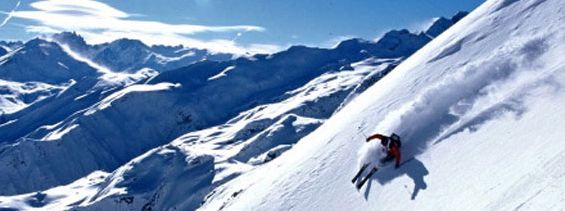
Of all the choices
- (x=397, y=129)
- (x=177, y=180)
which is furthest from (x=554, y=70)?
(x=177, y=180)

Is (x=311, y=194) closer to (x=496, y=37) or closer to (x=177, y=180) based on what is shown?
(x=496, y=37)

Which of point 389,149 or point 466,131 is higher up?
point 389,149

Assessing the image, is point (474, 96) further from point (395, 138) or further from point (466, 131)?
point (395, 138)

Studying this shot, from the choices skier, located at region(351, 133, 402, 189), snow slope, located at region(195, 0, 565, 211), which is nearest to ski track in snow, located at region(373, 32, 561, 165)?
snow slope, located at region(195, 0, 565, 211)

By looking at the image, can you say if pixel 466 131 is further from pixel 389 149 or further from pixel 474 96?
pixel 389 149

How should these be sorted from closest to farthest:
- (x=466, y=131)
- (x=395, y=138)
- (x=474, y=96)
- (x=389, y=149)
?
1. (x=466, y=131)
2. (x=395, y=138)
3. (x=389, y=149)
4. (x=474, y=96)

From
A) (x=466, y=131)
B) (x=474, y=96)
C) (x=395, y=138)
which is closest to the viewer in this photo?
(x=466, y=131)

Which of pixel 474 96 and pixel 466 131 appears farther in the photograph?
pixel 474 96

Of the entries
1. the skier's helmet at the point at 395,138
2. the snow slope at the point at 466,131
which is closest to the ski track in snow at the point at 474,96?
the snow slope at the point at 466,131

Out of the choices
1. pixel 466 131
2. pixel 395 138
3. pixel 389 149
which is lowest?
pixel 466 131

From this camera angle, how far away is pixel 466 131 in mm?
18156

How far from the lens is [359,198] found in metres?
18.7

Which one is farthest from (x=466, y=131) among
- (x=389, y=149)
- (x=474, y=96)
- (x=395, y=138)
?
(x=389, y=149)

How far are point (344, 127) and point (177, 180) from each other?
484 ft
